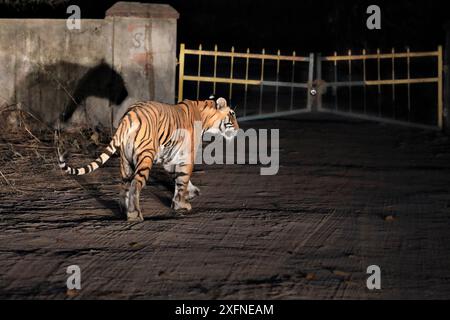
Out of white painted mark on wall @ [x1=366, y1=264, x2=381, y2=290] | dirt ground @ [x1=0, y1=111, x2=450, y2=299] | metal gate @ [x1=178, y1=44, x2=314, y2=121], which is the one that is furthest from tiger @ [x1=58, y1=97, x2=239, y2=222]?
metal gate @ [x1=178, y1=44, x2=314, y2=121]

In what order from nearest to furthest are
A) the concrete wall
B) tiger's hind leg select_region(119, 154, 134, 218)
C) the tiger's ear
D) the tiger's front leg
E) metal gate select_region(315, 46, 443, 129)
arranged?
tiger's hind leg select_region(119, 154, 134, 218), the tiger's front leg, the tiger's ear, the concrete wall, metal gate select_region(315, 46, 443, 129)

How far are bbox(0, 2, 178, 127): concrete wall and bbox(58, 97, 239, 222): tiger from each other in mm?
4298

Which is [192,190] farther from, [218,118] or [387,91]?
[387,91]

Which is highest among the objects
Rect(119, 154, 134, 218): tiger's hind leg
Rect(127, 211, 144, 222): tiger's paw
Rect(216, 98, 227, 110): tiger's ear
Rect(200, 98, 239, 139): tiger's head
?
Rect(216, 98, 227, 110): tiger's ear

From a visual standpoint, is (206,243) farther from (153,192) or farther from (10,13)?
(10,13)

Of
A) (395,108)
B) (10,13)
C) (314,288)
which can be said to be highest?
(10,13)

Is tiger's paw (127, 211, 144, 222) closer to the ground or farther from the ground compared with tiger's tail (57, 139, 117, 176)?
closer to the ground

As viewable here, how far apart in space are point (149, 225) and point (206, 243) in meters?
0.87

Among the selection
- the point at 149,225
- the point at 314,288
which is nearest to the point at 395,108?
the point at 149,225

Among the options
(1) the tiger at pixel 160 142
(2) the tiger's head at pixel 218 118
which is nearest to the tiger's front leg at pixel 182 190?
(1) the tiger at pixel 160 142

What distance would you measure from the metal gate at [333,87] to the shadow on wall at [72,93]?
3.91 ft

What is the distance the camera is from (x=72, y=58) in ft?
45.6

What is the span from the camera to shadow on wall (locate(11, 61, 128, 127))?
13875 mm

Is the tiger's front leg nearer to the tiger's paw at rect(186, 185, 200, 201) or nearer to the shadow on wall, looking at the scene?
the tiger's paw at rect(186, 185, 200, 201)
